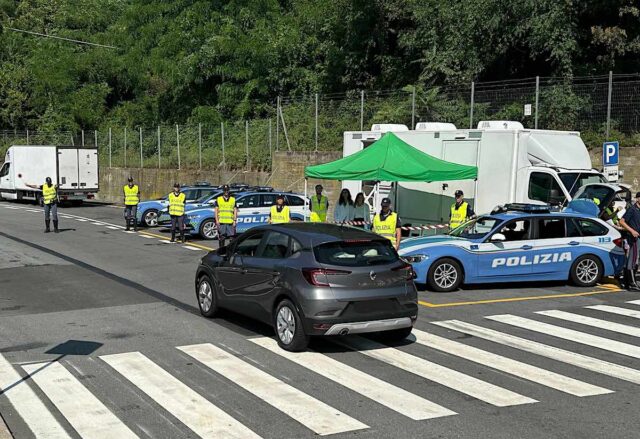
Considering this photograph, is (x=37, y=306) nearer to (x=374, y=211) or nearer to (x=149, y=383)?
(x=149, y=383)

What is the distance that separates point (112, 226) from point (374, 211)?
36.4 ft

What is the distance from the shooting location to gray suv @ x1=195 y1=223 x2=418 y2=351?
8.84 m

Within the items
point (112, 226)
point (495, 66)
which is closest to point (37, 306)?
point (112, 226)

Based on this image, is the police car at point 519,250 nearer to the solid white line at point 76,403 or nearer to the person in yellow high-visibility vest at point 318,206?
the person in yellow high-visibility vest at point 318,206

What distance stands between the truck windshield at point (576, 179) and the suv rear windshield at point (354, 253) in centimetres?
956

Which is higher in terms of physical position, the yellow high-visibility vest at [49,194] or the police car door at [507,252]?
the yellow high-visibility vest at [49,194]

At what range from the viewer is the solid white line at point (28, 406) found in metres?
6.44

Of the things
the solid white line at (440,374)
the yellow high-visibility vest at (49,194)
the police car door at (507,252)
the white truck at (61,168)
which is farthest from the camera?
the white truck at (61,168)

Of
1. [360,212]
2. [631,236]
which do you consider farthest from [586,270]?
[360,212]

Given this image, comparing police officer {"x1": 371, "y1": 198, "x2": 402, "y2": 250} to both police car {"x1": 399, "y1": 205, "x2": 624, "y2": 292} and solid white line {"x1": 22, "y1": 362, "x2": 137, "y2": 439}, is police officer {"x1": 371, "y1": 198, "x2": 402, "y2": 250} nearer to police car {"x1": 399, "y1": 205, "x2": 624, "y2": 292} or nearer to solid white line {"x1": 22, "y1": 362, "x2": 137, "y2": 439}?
police car {"x1": 399, "y1": 205, "x2": 624, "y2": 292}

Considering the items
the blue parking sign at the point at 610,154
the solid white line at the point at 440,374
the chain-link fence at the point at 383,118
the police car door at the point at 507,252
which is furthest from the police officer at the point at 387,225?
the chain-link fence at the point at 383,118

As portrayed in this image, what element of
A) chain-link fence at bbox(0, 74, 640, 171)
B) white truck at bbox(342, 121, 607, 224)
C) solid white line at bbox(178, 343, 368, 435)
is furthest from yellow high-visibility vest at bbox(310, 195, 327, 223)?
solid white line at bbox(178, 343, 368, 435)

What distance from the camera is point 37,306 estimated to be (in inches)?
483

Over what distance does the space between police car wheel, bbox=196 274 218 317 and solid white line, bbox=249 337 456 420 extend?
1611 mm
